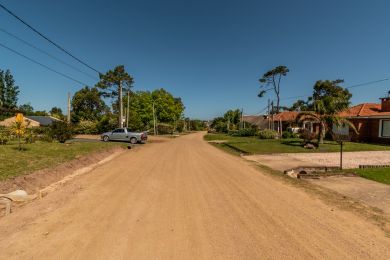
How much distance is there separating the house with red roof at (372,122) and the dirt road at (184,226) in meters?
24.6

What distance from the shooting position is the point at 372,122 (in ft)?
92.8

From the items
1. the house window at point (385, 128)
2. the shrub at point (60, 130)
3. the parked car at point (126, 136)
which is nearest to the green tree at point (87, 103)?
the parked car at point (126, 136)

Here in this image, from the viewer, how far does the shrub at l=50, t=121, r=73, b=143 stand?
66.0ft

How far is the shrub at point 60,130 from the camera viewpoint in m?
20.1

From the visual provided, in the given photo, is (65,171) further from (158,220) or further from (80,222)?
(158,220)

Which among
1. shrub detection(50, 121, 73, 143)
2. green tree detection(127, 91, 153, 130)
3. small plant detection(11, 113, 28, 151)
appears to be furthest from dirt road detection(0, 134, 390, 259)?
green tree detection(127, 91, 153, 130)

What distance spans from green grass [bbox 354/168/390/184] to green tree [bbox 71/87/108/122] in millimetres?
60714

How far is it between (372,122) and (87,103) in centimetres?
6084

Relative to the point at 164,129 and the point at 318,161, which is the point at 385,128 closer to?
→ the point at 318,161

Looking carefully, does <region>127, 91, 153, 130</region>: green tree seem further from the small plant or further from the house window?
the small plant

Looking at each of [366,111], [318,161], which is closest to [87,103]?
[366,111]

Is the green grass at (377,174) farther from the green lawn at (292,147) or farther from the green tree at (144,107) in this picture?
the green tree at (144,107)

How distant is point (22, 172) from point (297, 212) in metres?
8.65

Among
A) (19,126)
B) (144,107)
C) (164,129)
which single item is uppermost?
(144,107)
